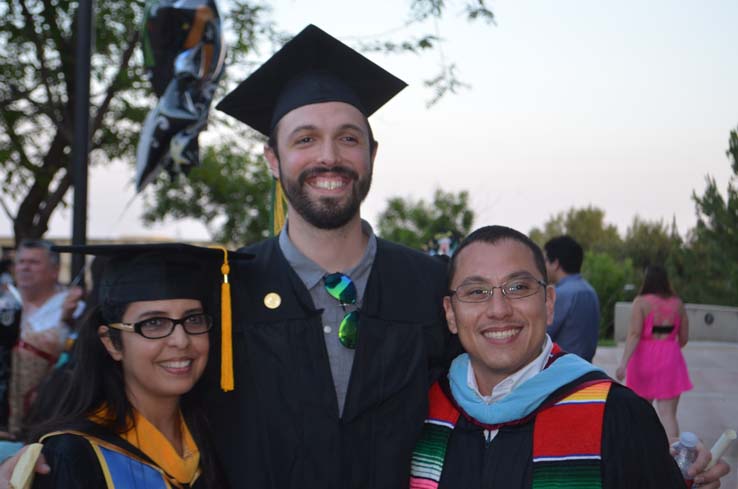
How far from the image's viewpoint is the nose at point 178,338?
8.00ft

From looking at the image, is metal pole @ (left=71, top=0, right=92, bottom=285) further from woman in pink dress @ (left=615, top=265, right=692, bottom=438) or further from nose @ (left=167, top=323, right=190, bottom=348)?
woman in pink dress @ (left=615, top=265, right=692, bottom=438)

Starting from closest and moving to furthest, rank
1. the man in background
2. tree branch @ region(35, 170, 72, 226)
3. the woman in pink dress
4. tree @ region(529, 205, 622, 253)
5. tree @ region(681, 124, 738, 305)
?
1. the man in background
2. the woman in pink dress
3. tree branch @ region(35, 170, 72, 226)
4. tree @ region(681, 124, 738, 305)
5. tree @ region(529, 205, 622, 253)

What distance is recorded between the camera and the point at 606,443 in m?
2.18

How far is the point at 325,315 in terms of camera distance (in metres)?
2.65

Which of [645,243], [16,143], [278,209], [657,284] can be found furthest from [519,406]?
[645,243]

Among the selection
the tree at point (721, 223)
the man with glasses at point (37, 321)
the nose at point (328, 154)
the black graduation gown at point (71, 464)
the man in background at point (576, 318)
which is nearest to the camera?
the black graduation gown at point (71, 464)

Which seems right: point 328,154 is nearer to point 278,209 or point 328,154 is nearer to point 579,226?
point 278,209

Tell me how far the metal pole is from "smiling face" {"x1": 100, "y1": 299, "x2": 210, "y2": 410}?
2.67 metres

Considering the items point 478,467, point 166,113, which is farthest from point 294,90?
point 166,113

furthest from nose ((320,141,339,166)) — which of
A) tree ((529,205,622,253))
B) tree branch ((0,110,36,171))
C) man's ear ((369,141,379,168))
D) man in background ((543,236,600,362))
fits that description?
tree ((529,205,622,253))

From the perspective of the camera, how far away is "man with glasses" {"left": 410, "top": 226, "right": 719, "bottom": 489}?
2184 millimetres

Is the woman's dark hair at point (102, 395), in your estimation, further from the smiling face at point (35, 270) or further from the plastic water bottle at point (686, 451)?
the smiling face at point (35, 270)

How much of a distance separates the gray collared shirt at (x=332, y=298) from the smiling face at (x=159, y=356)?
1.32ft

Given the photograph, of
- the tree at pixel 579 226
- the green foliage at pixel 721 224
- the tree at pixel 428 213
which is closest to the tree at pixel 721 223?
the green foliage at pixel 721 224
